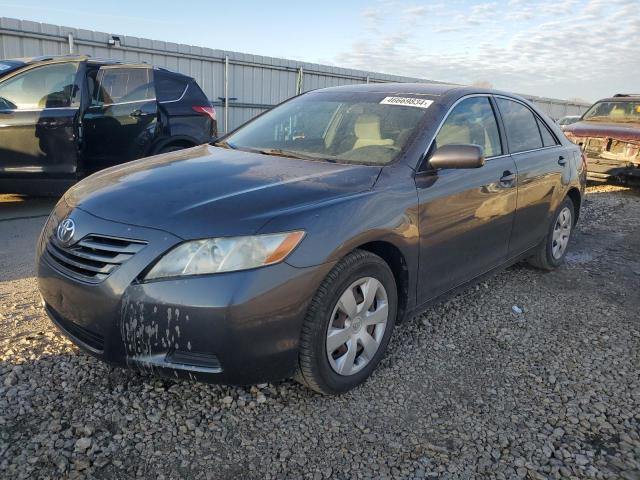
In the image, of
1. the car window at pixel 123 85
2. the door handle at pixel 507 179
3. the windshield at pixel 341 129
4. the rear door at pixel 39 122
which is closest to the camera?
the windshield at pixel 341 129

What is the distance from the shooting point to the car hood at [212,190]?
2389 millimetres

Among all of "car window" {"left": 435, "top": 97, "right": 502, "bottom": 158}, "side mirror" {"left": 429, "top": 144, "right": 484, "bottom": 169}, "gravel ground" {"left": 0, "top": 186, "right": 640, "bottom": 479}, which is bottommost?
"gravel ground" {"left": 0, "top": 186, "right": 640, "bottom": 479}

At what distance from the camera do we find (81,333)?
2535mm

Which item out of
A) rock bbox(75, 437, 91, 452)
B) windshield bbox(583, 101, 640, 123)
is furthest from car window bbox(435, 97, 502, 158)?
windshield bbox(583, 101, 640, 123)

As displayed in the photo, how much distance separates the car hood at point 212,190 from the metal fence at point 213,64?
8.15m

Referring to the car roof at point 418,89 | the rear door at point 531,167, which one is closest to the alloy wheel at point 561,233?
the rear door at point 531,167

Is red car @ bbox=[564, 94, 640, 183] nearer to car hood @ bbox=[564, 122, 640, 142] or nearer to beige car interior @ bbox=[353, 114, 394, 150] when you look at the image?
car hood @ bbox=[564, 122, 640, 142]

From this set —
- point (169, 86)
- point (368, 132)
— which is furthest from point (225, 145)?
point (169, 86)

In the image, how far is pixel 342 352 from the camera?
9.03 ft

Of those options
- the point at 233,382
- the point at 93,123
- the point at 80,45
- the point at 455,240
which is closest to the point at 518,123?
the point at 455,240

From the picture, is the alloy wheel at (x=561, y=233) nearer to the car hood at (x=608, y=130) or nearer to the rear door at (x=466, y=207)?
the rear door at (x=466, y=207)

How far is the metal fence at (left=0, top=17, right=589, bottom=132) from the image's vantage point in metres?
9.64

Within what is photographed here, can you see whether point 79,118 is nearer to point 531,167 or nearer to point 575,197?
point 531,167

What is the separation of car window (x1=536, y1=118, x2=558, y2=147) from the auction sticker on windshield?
5.68 ft
